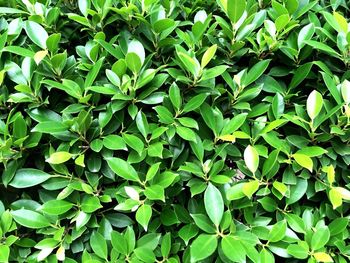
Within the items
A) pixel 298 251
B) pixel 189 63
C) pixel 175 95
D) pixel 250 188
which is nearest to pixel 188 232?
pixel 250 188

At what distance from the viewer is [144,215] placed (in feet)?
3.95

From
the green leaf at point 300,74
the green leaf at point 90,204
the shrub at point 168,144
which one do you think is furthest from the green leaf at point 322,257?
the green leaf at point 90,204

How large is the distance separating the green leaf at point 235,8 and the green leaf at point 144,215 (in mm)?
768

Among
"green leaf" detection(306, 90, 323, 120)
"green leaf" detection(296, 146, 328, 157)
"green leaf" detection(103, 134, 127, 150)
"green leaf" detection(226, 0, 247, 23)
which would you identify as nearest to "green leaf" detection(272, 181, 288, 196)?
"green leaf" detection(296, 146, 328, 157)

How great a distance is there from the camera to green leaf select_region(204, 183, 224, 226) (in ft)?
4.05

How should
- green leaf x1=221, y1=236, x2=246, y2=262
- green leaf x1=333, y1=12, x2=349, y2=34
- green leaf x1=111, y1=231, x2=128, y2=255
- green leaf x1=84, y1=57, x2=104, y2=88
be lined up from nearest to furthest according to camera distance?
green leaf x1=221, y1=236, x2=246, y2=262, green leaf x1=111, y1=231, x2=128, y2=255, green leaf x1=84, y1=57, x2=104, y2=88, green leaf x1=333, y1=12, x2=349, y2=34

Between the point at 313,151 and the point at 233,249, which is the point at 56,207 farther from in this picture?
the point at 313,151

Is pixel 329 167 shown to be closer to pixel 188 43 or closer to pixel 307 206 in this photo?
pixel 307 206

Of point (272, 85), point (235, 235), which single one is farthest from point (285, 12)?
point (235, 235)

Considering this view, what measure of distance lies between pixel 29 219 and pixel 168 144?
0.53 metres

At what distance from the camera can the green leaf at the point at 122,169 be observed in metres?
1.27

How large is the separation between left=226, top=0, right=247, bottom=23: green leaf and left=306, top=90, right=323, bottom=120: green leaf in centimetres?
40

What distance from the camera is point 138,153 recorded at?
4.25 ft

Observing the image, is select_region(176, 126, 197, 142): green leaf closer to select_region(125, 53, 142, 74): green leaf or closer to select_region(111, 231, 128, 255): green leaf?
select_region(125, 53, 142, 74): green leaf
